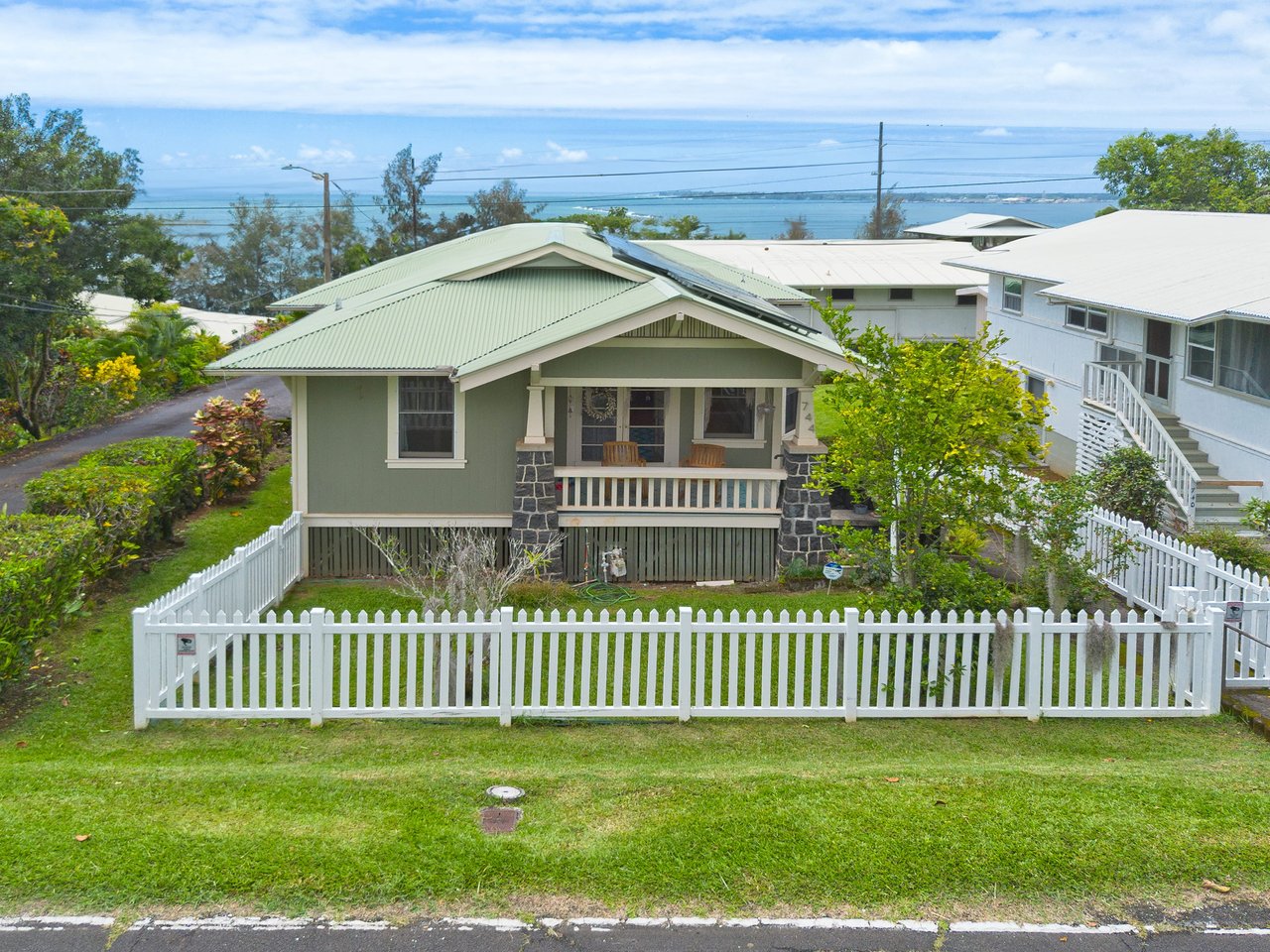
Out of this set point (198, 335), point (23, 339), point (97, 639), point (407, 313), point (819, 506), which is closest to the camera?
point (97, 639)

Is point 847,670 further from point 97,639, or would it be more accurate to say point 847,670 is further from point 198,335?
point 198,335

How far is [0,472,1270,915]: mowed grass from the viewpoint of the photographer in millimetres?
8672

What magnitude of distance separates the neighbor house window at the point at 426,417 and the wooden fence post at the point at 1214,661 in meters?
10.6

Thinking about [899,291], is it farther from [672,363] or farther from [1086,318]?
[672,363]

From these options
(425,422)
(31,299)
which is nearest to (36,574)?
(425,422)

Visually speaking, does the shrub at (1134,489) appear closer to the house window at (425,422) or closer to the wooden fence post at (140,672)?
the house window at (425,422)

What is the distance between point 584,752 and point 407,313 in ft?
35.5

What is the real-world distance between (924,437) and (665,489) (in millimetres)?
6547

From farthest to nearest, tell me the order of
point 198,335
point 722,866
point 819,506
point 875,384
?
Answer: point 198,335, point 819,506, point 875,384, point 722,866

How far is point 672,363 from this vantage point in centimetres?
1869

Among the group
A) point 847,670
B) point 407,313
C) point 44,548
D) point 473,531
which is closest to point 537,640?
point 847,670

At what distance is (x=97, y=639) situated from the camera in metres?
15.1

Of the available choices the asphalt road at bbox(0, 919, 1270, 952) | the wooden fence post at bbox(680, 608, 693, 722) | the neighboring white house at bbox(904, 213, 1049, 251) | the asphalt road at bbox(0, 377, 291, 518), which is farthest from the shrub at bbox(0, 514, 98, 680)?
the neighboring white house at bbox(904, 213, 1049, 251)

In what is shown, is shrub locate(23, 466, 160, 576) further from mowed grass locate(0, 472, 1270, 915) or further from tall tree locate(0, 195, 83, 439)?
tall tree locate(0, 195, 83, 439)
